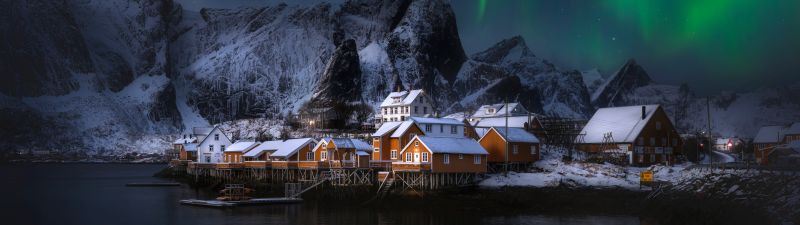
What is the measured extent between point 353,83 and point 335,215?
4816 inches

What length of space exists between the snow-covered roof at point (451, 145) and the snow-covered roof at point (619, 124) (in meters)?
17.3

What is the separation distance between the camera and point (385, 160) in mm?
64188

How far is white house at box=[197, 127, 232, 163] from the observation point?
96.5 metres

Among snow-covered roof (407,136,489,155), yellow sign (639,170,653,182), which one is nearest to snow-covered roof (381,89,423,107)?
snow-covered roof (407,136,489,155)

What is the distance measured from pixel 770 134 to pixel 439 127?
3677 cm

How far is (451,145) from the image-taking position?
58469mm

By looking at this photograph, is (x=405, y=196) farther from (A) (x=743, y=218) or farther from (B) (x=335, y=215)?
(A) (x=743, y=218)

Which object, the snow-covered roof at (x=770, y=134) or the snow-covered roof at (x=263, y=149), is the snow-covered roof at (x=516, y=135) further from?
the snow-covered roof at (x=263, y=149)

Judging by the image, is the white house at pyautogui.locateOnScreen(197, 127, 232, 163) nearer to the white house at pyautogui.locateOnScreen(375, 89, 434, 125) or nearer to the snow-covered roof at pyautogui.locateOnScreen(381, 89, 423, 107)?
the white house at pyautogui.locateOnScreen(375, 89, 434, 125)

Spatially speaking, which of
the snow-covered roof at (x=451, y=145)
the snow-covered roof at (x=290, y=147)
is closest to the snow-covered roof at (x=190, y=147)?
the snow-covered roof at (x=290, y=147)

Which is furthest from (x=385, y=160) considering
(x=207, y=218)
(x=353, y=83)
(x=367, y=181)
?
(x=353, y=83)

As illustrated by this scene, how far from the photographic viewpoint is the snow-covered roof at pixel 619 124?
69.1 meters

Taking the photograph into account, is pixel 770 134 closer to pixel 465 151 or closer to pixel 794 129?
pixel 794 129

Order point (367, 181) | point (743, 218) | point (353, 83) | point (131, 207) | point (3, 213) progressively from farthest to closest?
point (353, 83)
point (367, 181)
point (131, 207)
point (3, 213)
point (743, 218)
